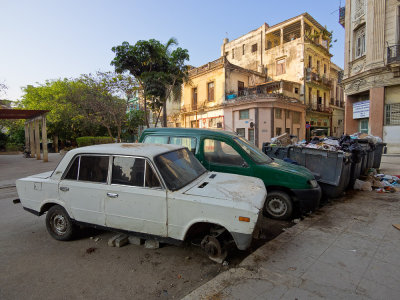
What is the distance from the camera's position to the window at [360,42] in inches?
611

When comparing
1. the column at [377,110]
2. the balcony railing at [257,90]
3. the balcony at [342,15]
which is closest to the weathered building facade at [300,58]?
the balcony railing at [257,90]

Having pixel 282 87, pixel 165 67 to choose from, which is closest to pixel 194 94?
pixel 282 87

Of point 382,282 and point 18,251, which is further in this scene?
point 18,251

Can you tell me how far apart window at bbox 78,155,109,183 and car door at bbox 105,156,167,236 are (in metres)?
0.16

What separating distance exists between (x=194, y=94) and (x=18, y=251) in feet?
89.7

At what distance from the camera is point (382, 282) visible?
2.46 meters

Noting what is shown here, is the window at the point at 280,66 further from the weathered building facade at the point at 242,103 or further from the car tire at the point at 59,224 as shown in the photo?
the car tire at the point at 59,224

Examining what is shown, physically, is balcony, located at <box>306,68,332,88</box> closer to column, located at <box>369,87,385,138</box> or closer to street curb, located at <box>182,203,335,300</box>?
column, located at <box>369,87,385,138</box>

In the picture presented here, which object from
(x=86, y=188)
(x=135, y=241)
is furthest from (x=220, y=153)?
(x=86, y=188)

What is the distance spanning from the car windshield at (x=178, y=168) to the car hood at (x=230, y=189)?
0.14 metres

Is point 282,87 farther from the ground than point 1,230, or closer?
farther from the ground

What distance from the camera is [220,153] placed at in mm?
4738

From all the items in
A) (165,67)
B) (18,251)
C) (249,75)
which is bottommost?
(18,251)

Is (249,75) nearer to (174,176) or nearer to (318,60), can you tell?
(318,60)
